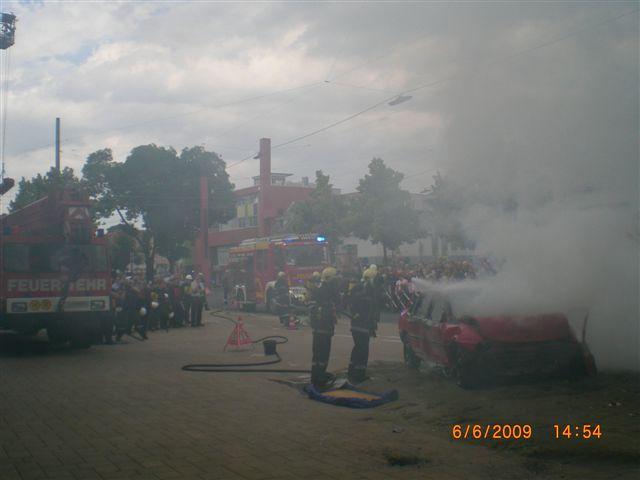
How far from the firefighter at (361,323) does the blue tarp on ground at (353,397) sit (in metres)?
1.00

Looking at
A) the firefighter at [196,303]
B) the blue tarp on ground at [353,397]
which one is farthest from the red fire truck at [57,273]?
the blue tarp on ground at [353,397]

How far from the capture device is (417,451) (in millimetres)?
6348

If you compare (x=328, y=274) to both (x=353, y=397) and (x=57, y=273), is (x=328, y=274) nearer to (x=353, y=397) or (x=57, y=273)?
(x=353, y=397)

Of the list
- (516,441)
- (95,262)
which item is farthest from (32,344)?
(516,441)

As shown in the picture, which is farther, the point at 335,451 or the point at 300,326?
the point at 300,326

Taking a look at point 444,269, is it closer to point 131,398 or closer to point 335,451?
point 131,398

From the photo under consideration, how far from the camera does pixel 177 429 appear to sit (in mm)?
7352

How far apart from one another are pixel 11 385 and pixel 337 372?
18.0 ft

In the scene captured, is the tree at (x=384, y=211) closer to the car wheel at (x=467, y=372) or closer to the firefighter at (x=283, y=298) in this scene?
the firefighter at (x=283, y=298)

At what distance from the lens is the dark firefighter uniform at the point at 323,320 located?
9.89 metres

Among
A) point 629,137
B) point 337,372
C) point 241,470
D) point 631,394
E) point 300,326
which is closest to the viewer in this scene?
point 241,470

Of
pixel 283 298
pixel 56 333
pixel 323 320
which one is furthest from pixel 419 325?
pixel 283 298
